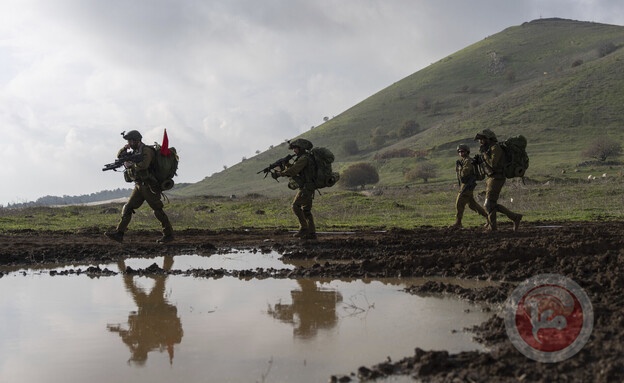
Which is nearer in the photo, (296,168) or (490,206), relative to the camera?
(296,168)

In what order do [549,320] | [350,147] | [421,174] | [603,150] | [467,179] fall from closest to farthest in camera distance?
[549,320]
[467,179]
[603,150]
[421,174]
[350,147]

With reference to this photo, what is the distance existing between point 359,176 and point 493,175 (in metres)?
42.9

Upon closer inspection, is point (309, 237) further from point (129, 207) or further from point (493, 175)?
point (493, 175)

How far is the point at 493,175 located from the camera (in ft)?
45.9

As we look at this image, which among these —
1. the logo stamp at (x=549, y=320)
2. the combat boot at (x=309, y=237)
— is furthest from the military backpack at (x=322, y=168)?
the logo stamp at (x=549, y=320)

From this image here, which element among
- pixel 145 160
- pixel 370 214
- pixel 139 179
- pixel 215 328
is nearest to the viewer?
pixel 215 328

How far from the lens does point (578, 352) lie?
4.74 m

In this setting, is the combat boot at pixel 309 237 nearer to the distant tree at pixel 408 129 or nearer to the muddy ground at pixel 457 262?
the muddy ground at pixel 457 262

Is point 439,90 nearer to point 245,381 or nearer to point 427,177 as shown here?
point 427,177

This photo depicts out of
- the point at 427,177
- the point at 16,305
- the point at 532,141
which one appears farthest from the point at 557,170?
the point at 16,305

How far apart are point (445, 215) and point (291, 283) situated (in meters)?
13.3

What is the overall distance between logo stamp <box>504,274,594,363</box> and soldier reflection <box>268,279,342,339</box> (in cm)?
187

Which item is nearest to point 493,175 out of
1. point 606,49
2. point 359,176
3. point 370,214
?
point 370,214

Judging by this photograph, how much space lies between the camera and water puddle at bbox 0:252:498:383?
5.26m
